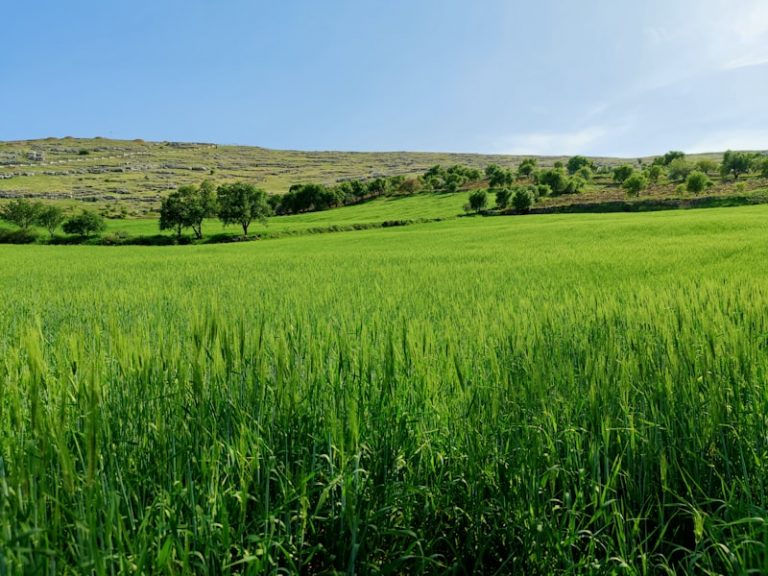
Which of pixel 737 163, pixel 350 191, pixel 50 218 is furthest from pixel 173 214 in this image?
pixel 737 163

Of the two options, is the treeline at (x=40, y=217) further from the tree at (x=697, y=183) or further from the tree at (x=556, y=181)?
the tree at (x=697, y=183)

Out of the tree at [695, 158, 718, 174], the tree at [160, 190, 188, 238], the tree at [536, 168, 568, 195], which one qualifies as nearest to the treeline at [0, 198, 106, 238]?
the tree at [160, 190, 188, 238]

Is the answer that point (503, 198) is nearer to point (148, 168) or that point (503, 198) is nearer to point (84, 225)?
point (84, 225)

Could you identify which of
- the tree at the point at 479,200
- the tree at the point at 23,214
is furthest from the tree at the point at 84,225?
the tree at the point at 479,200

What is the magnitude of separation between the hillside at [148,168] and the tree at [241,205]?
41.3m

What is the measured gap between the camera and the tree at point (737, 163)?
92.5 metres

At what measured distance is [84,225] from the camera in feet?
208

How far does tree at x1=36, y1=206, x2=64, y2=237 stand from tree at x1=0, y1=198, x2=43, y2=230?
2.08ft

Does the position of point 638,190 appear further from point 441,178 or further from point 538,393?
point 538,393

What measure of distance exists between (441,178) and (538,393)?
10970 cm

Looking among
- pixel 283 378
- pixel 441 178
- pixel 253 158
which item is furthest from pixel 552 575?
pixel 253 158

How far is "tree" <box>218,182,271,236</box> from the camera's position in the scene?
199ft

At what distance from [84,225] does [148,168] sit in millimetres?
109513

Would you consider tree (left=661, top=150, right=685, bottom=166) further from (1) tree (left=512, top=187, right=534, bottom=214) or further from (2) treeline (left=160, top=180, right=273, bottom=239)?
(2) treeline (left=160, top=180, right=273, bottom=239)
